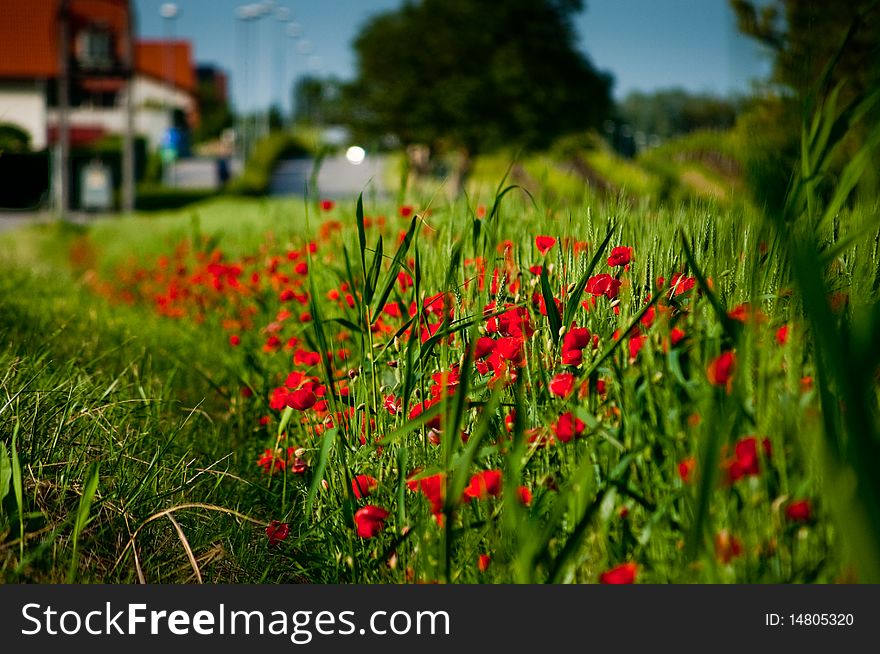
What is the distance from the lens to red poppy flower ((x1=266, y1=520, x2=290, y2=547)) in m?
2.23

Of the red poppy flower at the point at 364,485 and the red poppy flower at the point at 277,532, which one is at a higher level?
the red poppy flower at the point at 364,485

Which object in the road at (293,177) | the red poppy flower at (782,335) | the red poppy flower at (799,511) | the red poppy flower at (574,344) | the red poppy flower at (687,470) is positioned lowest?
the red poppy flower at (799,511)

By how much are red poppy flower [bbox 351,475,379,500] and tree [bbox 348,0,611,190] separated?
63.4 feet

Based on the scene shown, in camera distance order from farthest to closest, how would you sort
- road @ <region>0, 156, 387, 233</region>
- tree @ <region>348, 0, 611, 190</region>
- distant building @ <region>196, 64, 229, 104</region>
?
distant building @ <region>196, 64, 229, 104</region>, road @ <region>0, 156, 387, 233</region>, tree @ <region>348, 0, 611, 190</region>

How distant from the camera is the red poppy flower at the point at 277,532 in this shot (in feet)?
7.31

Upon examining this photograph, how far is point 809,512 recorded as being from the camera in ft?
5.05

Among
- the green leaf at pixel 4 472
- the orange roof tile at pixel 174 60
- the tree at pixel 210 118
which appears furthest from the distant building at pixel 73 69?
the green leaf at pixel 4 472

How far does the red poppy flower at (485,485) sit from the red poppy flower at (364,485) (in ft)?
1.12

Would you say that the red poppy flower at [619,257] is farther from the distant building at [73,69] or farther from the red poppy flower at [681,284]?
the distant building at [73,69]

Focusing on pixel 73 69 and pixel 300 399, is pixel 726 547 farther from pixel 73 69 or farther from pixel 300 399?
pixel 73 69

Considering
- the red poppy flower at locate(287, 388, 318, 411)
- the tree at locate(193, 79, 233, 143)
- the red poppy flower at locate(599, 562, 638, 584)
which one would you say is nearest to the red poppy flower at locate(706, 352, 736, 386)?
the red poppy flower at locate(599, 562, 638, 584)

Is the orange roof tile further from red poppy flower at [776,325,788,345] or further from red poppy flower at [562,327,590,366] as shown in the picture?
red poppy flower at [776,325,788,345]

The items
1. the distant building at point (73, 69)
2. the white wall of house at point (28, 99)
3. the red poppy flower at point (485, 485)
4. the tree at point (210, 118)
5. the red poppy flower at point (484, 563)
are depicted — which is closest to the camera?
the red poppy flower at point (485, 485)

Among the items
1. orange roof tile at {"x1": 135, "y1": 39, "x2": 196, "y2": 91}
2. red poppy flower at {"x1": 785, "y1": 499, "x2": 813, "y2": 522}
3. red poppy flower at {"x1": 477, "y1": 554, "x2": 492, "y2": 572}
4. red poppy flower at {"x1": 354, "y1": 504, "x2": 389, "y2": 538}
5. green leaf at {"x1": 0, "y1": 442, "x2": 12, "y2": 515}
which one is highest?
orange roof tile at {"x1": 135, "y1": 39, "x2": 196, "y2": 91}
